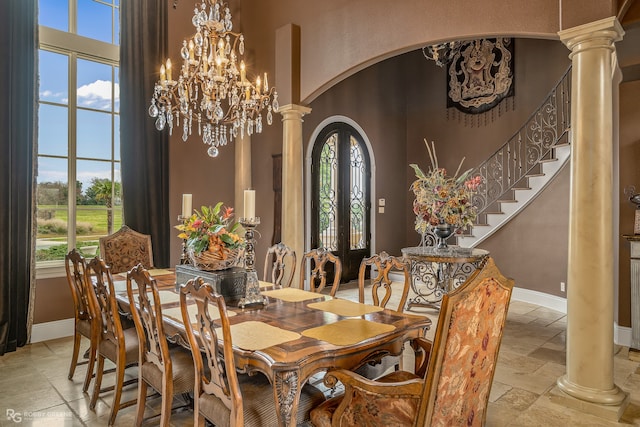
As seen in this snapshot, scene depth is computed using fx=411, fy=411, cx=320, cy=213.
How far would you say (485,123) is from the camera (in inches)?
297

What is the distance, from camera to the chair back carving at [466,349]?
142 centimetres

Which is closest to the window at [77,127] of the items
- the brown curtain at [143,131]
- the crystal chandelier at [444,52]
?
the brown curtain at [143,131]

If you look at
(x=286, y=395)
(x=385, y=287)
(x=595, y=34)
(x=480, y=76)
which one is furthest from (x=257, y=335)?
(x=480, y=76)

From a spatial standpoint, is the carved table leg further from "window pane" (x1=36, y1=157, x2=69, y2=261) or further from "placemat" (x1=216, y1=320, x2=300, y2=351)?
"window pane" (x1=36, y1=157, x2=69, y2=261)

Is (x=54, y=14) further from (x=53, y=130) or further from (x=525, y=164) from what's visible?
(x=525, y=164)

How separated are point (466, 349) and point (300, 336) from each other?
77 cm

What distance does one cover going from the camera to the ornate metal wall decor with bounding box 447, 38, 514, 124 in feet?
23.4

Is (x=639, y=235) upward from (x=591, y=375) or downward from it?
upward

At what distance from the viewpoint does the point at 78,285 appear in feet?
10.0

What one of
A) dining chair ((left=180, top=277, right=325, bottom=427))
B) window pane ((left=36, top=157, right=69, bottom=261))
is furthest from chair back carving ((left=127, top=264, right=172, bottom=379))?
window pane ((left=36, top=157, right=69, bottom=261))

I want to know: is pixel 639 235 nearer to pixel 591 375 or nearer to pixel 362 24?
pixel 591 375

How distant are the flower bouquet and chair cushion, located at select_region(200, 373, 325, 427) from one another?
3.02 feet

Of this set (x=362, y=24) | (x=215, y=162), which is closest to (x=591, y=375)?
(x=362, y=24)

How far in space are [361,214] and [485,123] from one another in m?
2.82
